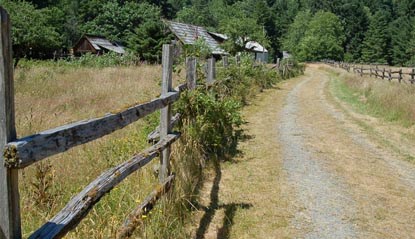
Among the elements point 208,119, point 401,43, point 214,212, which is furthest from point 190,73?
point 401,43

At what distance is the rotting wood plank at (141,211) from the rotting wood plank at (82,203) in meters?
0.43

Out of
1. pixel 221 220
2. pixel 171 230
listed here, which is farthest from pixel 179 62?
pixel 171 230

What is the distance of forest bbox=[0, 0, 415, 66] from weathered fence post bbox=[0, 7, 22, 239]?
33709 millimetres

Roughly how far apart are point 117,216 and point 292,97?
15520 mm

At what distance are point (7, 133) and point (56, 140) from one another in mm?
327

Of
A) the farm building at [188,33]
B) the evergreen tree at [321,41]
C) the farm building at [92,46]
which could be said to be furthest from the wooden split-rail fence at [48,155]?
the evergreen tree at [321,41]

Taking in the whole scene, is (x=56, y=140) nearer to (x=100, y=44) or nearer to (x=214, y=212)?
(x=214, y=212)

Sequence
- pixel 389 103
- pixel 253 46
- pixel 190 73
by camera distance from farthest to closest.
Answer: pixel 253 46, pixel 389 103, pixel 190 73

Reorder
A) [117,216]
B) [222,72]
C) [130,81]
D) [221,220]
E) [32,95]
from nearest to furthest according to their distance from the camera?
[117,216] < [221,220] < [32,95] < [222,72] < [130,81]

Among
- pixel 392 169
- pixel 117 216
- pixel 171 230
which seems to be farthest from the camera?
pixel 392 169

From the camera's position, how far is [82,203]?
2582 mm

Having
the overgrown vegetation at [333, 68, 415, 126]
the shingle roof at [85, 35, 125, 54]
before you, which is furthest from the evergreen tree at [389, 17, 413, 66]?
the overgrown vegetation at [333, 68, 415, 126]

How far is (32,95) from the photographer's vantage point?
442 inches

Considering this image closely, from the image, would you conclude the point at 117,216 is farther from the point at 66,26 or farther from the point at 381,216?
the point at 66,26
